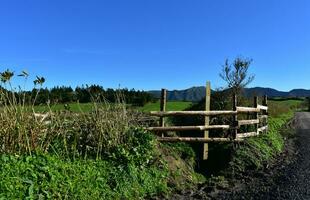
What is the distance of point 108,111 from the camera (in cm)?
1158

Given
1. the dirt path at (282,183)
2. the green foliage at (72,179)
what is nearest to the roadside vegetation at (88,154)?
the green foliage at (72,179)

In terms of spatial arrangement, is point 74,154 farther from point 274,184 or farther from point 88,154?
point 274,184

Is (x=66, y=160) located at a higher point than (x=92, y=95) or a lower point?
lower

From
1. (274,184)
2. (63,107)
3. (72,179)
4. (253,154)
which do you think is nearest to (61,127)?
(63,107)

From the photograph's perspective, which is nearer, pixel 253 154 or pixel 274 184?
pixel 274 184

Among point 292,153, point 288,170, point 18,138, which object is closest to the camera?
point 18,138

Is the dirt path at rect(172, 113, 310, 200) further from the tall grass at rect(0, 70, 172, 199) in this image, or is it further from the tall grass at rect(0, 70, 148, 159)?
the tall grass at rect(0, 70, 148, 159)

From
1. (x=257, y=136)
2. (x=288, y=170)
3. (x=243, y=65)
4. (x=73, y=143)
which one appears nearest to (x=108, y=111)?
(x=73, y=143)

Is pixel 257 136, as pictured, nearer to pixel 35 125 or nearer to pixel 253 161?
pixel 253 161

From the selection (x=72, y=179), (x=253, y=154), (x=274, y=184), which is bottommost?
(x=274, y=184)

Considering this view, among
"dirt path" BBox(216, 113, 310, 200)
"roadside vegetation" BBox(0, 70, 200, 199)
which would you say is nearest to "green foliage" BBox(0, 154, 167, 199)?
"roadside vegetation" BBox(0, 70, 200, 199)

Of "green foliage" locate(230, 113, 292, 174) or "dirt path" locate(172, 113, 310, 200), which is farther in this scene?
"green foliage" locate(230, 113, 292, 174)

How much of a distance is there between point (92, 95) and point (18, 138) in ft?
10.6

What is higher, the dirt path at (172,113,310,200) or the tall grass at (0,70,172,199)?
the tall grass at (0,70,172,199)
